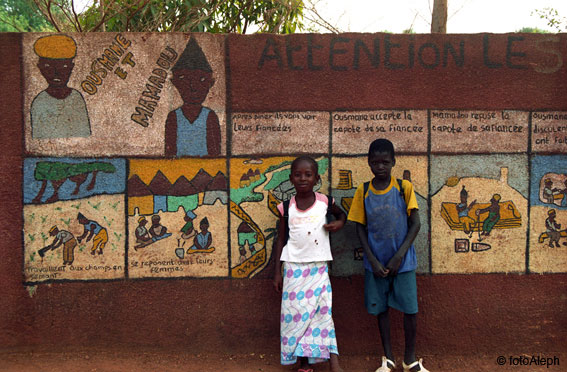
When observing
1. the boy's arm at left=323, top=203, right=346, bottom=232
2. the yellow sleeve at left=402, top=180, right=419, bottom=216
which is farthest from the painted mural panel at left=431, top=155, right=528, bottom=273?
the boy's arm at left=323, top=203, right=346, bottom=232

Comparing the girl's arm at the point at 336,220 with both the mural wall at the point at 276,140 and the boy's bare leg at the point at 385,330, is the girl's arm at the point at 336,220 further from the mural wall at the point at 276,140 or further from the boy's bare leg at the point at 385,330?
the boy's bare leg at the point at 385,330

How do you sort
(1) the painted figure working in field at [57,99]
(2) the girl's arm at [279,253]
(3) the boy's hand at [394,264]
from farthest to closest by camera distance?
(1) the painted figure working in field at [57,99], (2) the girl's arm at [279,253], (3) the boy's hand at [394,264]

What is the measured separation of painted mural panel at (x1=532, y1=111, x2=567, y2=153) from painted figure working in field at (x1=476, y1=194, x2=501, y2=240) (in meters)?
0.44

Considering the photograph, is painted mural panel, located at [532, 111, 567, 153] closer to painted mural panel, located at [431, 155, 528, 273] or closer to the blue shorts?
painted mural panel, located at [431, 155, 528, 273]

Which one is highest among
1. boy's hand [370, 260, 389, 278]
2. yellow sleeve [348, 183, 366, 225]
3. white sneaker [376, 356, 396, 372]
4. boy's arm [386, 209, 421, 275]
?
yellow sleeve [348, 183, 366, 225]

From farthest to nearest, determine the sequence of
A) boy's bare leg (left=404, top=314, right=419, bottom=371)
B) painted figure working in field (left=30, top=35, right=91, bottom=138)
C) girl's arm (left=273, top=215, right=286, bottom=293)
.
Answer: painted figure working in field (left=30, top=35, right=91, bottom=138)
girl's arm (left=273, top=215, right=286, bottom=293)
boy's bare leg (left=404, top=314, right=419, bottom=371)

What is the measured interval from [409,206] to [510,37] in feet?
4.81

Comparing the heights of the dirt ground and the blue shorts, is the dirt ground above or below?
below

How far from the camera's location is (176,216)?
342 centimetres

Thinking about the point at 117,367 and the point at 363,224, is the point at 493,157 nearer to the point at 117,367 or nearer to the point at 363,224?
the point at 363,224

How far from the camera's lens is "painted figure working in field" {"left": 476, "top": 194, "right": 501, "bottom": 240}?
3420mm

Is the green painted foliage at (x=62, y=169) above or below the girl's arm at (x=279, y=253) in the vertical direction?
above

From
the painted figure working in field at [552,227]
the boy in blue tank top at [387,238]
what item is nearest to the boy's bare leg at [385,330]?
the boy in blue tank top at [387,238]

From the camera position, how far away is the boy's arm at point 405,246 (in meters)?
2.97
